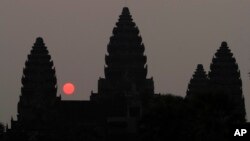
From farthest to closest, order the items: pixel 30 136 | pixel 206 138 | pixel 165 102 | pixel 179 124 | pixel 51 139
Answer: pixel 30 136 → pixel 51 139 → pixel 165 102 → pixel 179 124 → pixel 206 138

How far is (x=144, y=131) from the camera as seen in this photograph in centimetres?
10200

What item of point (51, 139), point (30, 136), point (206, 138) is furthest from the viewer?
point (30, 136)

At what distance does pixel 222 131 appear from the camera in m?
96.7

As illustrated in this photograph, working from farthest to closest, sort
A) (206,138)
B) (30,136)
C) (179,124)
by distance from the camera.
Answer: (30,136) < (179,124) < (206,138)

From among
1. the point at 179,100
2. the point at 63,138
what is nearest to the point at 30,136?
the point at 63,138

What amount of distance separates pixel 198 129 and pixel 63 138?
92.5 meters

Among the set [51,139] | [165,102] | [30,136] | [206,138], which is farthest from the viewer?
[30,136]

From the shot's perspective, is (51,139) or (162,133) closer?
(162,133)

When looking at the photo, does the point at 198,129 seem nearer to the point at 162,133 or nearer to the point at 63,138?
the point at 162,133

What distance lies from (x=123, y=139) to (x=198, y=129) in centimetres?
9365

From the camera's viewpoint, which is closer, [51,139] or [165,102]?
[165,102]

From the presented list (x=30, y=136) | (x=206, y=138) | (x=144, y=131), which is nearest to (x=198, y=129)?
(x=206, y=138)

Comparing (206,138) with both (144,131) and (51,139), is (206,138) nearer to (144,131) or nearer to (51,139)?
(144,131)

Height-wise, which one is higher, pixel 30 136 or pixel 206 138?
pixel 30 136
